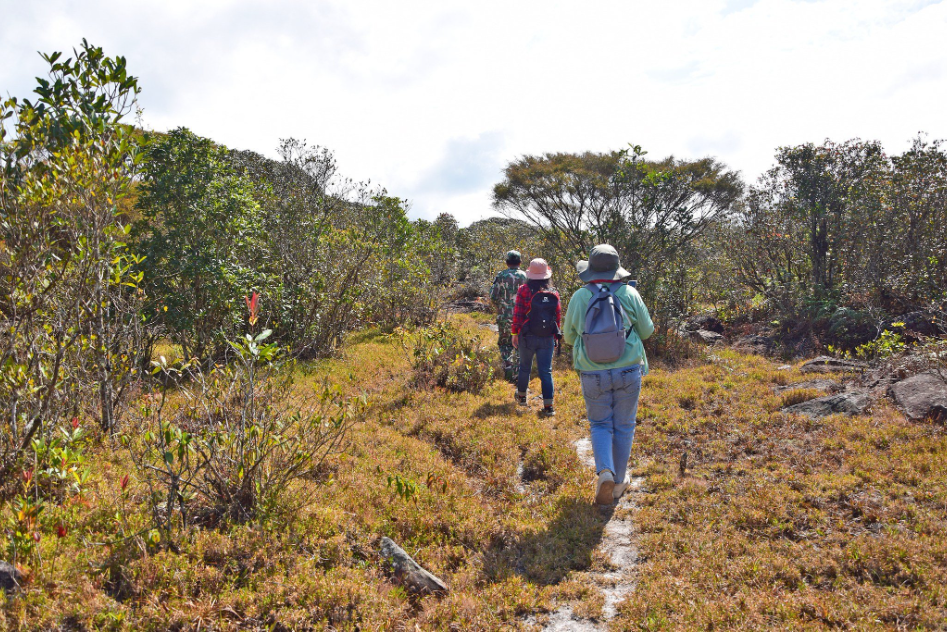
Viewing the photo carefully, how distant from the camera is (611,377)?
421 cm

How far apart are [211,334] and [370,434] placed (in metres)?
3.32

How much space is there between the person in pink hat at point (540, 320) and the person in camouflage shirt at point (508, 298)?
1.27m

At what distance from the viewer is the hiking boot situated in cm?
420

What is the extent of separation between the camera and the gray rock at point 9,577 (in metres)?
2.74

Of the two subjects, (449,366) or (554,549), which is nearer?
(554,549)

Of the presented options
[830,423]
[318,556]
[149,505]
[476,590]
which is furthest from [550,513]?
[830,423]

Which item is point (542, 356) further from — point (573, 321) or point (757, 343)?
point (757, 343)

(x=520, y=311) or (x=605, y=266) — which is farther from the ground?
(x=605, y=266)

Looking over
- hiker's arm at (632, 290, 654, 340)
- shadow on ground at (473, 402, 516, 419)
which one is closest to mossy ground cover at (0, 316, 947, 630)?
shadow on ground at (473, 402, 516, 419)

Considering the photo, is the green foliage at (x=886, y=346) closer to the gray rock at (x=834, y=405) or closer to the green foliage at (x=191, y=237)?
the gray rock at (x=834, y=405)

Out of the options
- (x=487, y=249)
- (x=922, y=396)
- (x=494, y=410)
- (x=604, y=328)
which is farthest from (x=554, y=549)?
(x=487, y=249)

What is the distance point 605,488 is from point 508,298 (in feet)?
14.4

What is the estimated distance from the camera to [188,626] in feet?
9.02

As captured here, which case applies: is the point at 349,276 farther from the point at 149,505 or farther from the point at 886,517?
the point at 886,517
